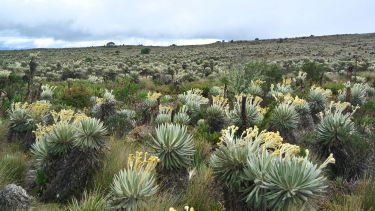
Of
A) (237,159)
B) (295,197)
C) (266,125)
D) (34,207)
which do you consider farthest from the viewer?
(266,125)

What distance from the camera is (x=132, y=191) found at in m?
5.55

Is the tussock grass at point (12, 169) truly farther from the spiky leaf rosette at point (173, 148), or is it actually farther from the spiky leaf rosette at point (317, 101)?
the spiky leaf rosette at point (317, 101)

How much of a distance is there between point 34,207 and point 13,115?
4.29 meters

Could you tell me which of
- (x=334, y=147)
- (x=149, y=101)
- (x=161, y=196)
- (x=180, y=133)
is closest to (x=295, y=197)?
(x=161, y=196)

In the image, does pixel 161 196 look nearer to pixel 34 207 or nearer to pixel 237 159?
pixel 237 159

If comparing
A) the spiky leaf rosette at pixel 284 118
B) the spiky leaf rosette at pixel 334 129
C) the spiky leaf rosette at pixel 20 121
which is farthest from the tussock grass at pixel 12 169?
the spiky leaf rosette at pixel 334 129

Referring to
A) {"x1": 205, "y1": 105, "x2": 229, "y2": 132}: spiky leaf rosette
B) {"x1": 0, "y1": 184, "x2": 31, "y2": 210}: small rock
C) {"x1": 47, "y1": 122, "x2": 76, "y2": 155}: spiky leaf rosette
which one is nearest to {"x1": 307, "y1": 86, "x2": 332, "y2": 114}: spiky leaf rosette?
{"x1": 205, "y1": 105, "x2": 229, "y2": 132}: spiky leaf rosette

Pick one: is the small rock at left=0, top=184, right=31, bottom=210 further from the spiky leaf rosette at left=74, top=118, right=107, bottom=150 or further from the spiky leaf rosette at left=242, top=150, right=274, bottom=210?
the spiky leaf rosette at left=242, top=150, right=274, bottom=210

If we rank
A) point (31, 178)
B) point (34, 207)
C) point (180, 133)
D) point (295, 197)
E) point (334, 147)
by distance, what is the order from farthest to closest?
1. point (334, 147)
2. point (31, 178)
3. point (180, 133)
4. point (34, 207)
5. point (295, 197)

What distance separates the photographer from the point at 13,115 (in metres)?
10.0

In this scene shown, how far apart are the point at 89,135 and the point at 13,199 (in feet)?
5.57

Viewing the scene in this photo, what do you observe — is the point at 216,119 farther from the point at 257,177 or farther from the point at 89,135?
the point at 257,177

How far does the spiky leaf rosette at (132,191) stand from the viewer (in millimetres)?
5523

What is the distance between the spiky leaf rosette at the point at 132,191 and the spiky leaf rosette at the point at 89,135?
1740 millimetres
